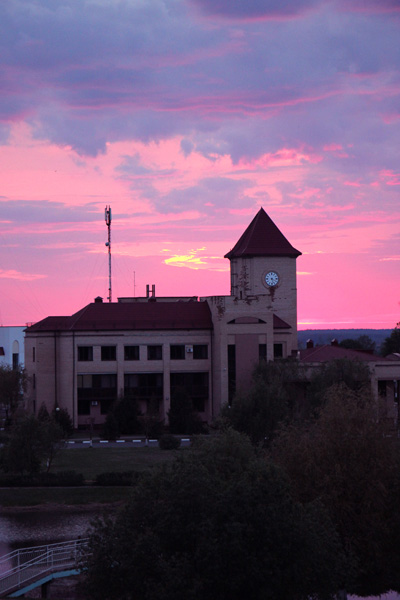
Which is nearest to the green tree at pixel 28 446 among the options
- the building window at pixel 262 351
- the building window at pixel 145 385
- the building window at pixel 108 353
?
the building window at pixel 108 353

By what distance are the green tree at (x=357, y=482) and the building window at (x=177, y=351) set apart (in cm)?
4553

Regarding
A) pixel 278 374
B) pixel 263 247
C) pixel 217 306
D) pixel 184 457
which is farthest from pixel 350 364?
pixel 184 457

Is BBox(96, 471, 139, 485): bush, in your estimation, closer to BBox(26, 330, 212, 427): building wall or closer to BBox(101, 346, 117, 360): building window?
BBox(26, 330, 212, 427): building wall

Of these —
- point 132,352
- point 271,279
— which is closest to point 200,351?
point 132,352

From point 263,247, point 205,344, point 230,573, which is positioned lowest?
point 230,573

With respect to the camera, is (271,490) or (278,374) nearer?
(271,490)

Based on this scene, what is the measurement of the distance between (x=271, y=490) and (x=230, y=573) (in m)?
2.49

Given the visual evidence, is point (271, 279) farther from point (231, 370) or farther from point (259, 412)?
point (259, 412)

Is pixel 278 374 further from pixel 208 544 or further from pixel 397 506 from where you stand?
pixel 208 544

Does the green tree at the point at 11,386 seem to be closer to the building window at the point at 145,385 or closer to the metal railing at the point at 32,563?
the building window at the point at 145,385

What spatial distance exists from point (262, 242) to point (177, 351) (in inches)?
670

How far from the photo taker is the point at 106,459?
190 feet

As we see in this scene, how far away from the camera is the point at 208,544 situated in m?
21.9

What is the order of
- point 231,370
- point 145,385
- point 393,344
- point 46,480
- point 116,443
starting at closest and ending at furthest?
point 46,480 < point 116,443 < point 231,370 < point 145,385 < point 393,344
